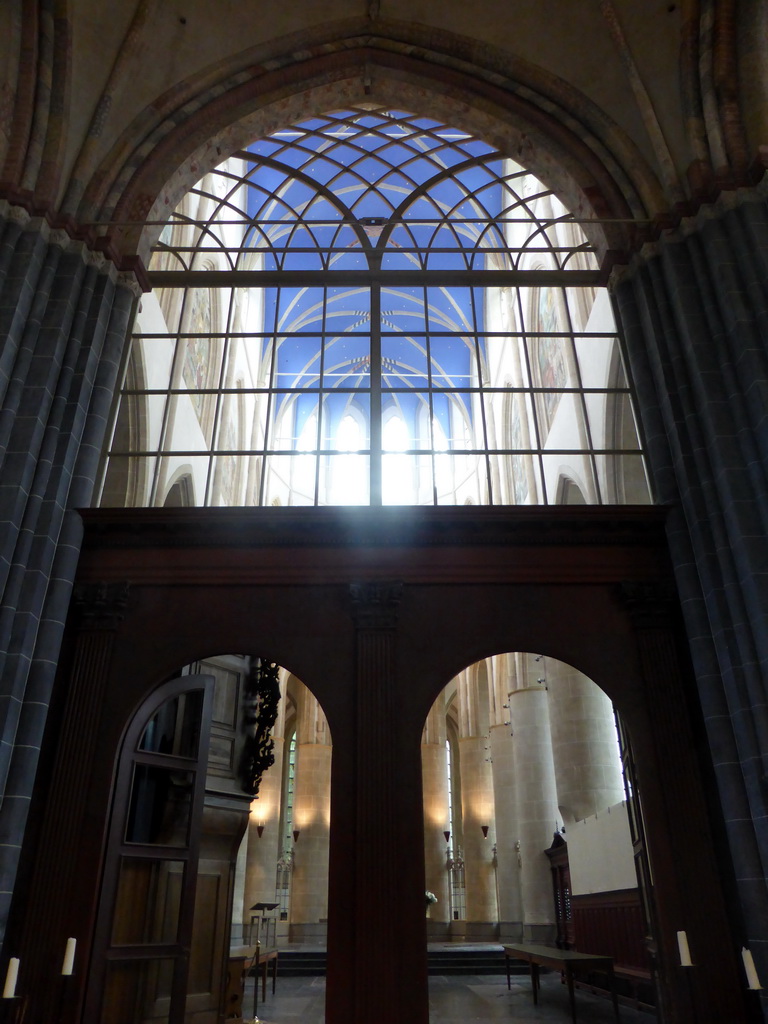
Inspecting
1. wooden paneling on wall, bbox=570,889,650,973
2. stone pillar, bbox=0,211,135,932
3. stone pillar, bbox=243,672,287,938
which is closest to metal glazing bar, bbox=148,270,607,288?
stone pillar, bbox=0,211,135,932

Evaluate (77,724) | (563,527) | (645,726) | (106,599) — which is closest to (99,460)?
(106,599)

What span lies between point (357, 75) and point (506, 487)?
9.49 metres

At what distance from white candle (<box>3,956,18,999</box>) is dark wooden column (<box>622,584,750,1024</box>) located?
5.05m

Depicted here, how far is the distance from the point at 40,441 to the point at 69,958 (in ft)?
15.1

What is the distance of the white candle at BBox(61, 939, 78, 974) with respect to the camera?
6.10 m

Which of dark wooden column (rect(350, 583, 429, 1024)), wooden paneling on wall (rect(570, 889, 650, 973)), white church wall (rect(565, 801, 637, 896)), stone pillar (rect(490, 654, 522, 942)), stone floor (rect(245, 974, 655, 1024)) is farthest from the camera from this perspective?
stone pillar (rect(490, 654, 522, 942))

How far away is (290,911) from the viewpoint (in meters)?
22.1

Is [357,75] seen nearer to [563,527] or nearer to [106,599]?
[563,527]

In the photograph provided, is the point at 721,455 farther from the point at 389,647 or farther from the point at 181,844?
the point at 181,844

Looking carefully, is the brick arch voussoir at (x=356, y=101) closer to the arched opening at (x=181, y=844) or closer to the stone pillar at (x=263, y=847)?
the arched opening at (x=181, y=844)

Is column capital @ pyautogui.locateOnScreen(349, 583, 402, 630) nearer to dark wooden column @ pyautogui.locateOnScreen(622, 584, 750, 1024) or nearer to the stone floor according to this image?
dark wooden column @ pyautogui.locateOnScreen(622, 584, 750, 1024)

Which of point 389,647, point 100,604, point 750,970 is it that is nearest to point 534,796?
point 389,647

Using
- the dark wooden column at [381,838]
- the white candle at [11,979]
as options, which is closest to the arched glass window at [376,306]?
the dark wooden column at [381,838]

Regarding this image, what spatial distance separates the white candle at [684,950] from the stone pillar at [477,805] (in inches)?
692
